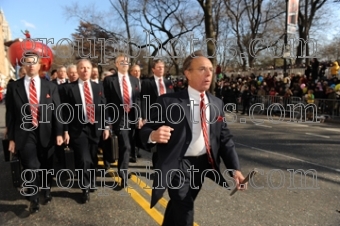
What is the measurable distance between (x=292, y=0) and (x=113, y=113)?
16.5 meters

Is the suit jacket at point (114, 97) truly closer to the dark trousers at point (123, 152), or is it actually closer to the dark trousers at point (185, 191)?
the dark trousers at point (123, 152)

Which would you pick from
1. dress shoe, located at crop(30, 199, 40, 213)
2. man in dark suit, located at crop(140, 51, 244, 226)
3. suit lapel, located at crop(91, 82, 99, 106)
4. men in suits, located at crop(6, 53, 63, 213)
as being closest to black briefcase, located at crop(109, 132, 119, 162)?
suit lapel, located at crop(91, 82, 99, 106)

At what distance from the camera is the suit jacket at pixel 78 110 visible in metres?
4.30

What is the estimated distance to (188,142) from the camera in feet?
8.50

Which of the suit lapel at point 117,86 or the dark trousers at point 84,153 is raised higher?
the suit lapel at point 117,86

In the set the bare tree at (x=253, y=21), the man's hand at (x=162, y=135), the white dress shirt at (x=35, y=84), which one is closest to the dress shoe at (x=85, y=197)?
the white dress shirt at (x=35, y=84)

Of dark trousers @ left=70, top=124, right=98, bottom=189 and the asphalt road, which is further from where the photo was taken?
dark trousers @ left=70, top=124, right=98, bottom=189

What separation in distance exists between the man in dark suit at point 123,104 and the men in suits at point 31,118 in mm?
1161

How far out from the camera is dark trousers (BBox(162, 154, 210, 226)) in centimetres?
257

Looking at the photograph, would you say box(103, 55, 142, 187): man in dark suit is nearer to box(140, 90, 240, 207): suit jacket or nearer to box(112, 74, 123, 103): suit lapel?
box(112, 74, 123, 103): suit lapel

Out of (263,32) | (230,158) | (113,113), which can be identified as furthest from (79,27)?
(230,158)

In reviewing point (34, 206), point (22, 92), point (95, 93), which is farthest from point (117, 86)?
point (34, 206)

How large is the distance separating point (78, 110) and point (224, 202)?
243 cm

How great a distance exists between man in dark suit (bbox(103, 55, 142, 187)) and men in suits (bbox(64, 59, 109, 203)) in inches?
16.8
